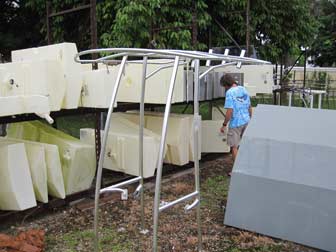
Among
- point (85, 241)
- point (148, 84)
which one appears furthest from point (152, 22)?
point (85, 241)

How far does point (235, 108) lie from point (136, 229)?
7.25ft

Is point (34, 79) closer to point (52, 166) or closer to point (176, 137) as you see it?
→ point (52, 166)

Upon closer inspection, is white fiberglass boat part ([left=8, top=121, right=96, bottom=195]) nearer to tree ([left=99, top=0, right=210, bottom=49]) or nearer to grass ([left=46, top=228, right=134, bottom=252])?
grass ([left=46, top=228, right=134, bottom=252])

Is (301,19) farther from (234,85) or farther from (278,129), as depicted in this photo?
(278,129)

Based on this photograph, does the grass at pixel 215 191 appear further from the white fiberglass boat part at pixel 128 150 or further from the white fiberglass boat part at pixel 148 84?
the white fiberglass boat part at pixel 148 84

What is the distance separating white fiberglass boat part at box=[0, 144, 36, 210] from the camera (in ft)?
11.0

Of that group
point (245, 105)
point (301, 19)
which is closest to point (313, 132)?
point (245, 105)

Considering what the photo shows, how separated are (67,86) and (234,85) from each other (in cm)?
233

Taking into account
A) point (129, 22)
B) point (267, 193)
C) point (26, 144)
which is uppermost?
point (129, 22)

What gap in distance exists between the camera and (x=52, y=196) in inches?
156

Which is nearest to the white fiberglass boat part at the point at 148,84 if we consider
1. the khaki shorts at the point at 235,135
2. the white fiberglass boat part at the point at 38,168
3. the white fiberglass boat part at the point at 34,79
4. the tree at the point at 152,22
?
the khaki shorts at the point at 235,135

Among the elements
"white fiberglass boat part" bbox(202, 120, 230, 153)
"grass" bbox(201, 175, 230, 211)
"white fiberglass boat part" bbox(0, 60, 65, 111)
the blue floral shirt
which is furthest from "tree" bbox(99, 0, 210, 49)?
"white fiberglass boat part" bbox(0, 60, 65, 111)

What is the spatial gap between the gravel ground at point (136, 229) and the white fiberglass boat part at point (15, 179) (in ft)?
A: 0.90

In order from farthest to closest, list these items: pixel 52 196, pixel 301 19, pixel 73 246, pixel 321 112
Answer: pixel 301 19 → pixel 52 196 → pixel 321 112 → pixel 73 246
